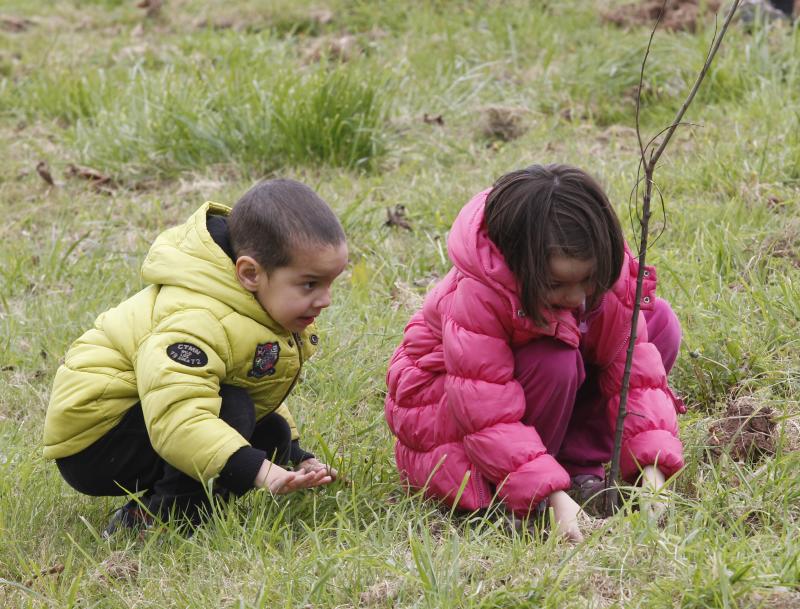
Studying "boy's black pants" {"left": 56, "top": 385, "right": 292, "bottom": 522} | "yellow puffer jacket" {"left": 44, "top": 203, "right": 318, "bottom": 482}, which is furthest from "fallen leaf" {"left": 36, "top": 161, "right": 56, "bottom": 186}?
"boy's black pants" {"left": 56, "top": 385, "right": 292, "bottom": 522}

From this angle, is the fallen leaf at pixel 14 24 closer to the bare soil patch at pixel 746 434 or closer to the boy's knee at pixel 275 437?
the boy's knee at pixel 275 437

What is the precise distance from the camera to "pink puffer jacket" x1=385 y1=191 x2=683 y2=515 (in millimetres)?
2730

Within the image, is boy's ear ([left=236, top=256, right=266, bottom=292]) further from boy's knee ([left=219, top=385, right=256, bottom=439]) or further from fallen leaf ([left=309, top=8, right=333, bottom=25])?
fallen leaf ([left=309, top=8, right=333, bottom=25])

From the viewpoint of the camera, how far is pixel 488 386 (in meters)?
2.75

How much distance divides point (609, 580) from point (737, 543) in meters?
0.29

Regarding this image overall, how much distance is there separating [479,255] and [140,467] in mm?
1056

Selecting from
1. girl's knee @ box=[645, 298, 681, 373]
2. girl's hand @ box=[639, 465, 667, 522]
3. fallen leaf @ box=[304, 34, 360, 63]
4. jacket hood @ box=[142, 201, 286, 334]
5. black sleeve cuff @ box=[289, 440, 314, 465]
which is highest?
jacket hood @ box=[142, 201, 286, 334]

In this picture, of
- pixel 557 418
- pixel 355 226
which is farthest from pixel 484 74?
pixel 557 418

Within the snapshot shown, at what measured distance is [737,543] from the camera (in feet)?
7.72

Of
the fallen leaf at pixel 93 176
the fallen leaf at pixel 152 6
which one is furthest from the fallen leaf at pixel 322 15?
the fallen leaf at pixel 93 176

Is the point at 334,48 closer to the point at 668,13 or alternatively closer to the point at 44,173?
the point at 668,13

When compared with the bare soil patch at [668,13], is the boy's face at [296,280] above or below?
below

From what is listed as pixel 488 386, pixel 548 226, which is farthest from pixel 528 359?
pixel 548 226

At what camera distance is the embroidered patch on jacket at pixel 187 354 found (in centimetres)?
269
